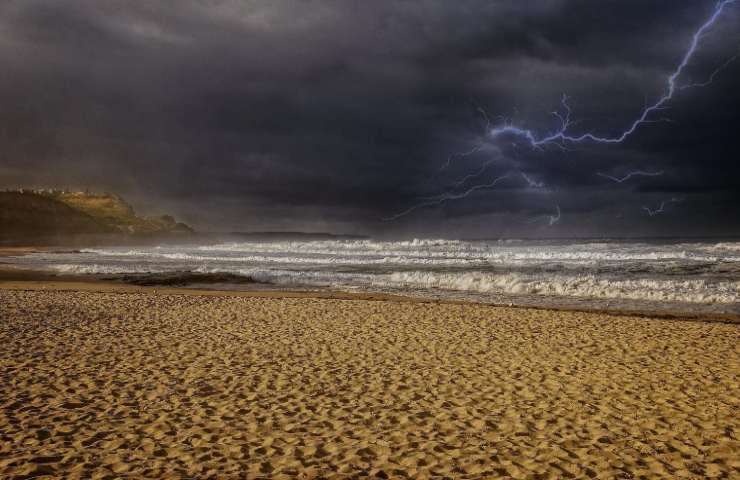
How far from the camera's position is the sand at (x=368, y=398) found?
5.39 meters

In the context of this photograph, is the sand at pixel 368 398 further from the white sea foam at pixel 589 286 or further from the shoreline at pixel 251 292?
the white sea foam at pixel 589 286

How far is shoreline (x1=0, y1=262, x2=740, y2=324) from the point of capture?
15.6 m

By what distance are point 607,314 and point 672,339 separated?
12.2 feet

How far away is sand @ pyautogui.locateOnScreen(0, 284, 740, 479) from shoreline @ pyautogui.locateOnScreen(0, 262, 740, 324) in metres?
2.30

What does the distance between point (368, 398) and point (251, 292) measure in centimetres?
1487

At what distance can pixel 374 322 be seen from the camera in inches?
551

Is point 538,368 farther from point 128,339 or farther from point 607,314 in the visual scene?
point 128,339

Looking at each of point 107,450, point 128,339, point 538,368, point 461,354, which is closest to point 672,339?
point 538,368

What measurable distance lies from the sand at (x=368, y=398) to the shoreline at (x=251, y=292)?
2298mm

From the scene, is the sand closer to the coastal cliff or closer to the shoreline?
the shoreline

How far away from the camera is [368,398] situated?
7570mm

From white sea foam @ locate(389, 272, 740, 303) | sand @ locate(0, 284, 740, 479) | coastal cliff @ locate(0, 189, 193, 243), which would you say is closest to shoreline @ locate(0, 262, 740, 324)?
sand @ locate(0, 284, 740, 479)

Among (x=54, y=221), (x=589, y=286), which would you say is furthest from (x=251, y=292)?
(x=54, y=221)

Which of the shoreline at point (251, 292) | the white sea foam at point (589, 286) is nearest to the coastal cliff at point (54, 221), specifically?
the shoreline at point (251, 292)
